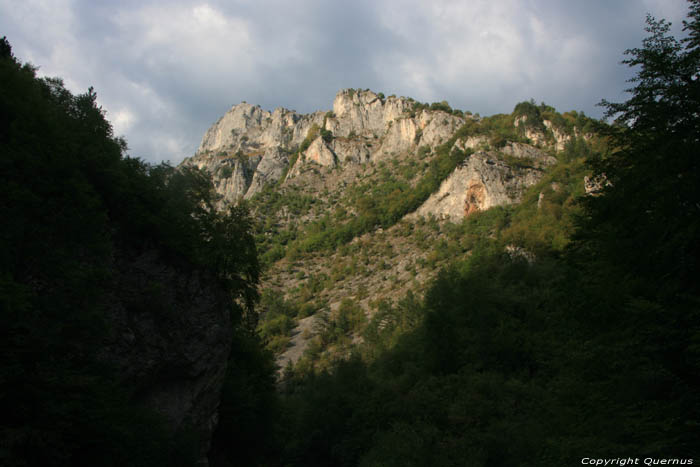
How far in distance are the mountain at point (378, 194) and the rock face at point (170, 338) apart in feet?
75.6

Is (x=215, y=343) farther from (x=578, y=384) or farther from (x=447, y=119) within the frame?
(x=447, y=119)

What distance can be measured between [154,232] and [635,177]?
49.0 ft

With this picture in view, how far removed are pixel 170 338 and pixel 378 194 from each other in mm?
85079

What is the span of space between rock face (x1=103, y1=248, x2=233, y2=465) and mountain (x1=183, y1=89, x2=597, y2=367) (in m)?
23.1

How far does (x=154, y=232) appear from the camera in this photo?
43.2 ft

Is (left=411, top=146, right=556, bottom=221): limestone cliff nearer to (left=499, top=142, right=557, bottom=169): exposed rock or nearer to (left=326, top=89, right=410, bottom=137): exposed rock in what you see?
(left=499, top=142, right=557, bottom=169): exposed rock

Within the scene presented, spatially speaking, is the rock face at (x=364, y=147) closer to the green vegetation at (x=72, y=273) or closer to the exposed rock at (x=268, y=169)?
the exposed rock at (x=268, y=169)

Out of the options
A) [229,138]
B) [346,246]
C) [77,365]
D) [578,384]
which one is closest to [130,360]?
[77,365]

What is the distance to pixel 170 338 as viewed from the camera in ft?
42.2

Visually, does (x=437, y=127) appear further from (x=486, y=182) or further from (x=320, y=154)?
(x=486, y=182)

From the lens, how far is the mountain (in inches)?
2372

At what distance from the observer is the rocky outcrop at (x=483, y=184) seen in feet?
222

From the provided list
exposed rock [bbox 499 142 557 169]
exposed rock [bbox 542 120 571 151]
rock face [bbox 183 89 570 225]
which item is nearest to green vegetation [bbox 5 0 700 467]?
rock face [bbox 183 89 570 225]

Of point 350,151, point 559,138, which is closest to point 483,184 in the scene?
point 559,138
